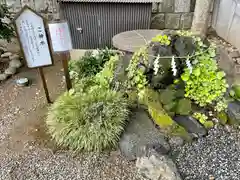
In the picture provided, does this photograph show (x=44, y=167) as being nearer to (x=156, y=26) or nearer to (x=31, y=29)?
(x=31, y=29)

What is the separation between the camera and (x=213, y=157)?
2037mm

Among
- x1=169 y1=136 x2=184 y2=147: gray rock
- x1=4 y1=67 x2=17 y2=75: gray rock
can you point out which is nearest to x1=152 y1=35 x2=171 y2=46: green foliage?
x1=169 y1=136 x2=184 y2=147: gray rock

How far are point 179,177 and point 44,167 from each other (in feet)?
3.28

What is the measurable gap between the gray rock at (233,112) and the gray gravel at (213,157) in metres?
0.08

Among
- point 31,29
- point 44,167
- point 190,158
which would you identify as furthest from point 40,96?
point 190,158

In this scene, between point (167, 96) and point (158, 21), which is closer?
point (167, 96)

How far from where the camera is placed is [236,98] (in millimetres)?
2357

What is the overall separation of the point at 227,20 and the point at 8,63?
2.95 metres

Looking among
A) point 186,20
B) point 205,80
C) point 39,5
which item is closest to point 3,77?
point 39,5

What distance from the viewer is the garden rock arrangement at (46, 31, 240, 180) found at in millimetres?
2094

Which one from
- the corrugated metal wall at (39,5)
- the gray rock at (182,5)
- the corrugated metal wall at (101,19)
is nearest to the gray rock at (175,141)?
the corrugated metal wall at (101,19)

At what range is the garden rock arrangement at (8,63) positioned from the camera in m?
3.22

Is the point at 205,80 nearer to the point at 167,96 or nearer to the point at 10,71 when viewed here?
the point at 167,96

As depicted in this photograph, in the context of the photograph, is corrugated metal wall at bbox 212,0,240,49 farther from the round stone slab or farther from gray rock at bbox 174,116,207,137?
gray rock at bbox 174,116,207,137
